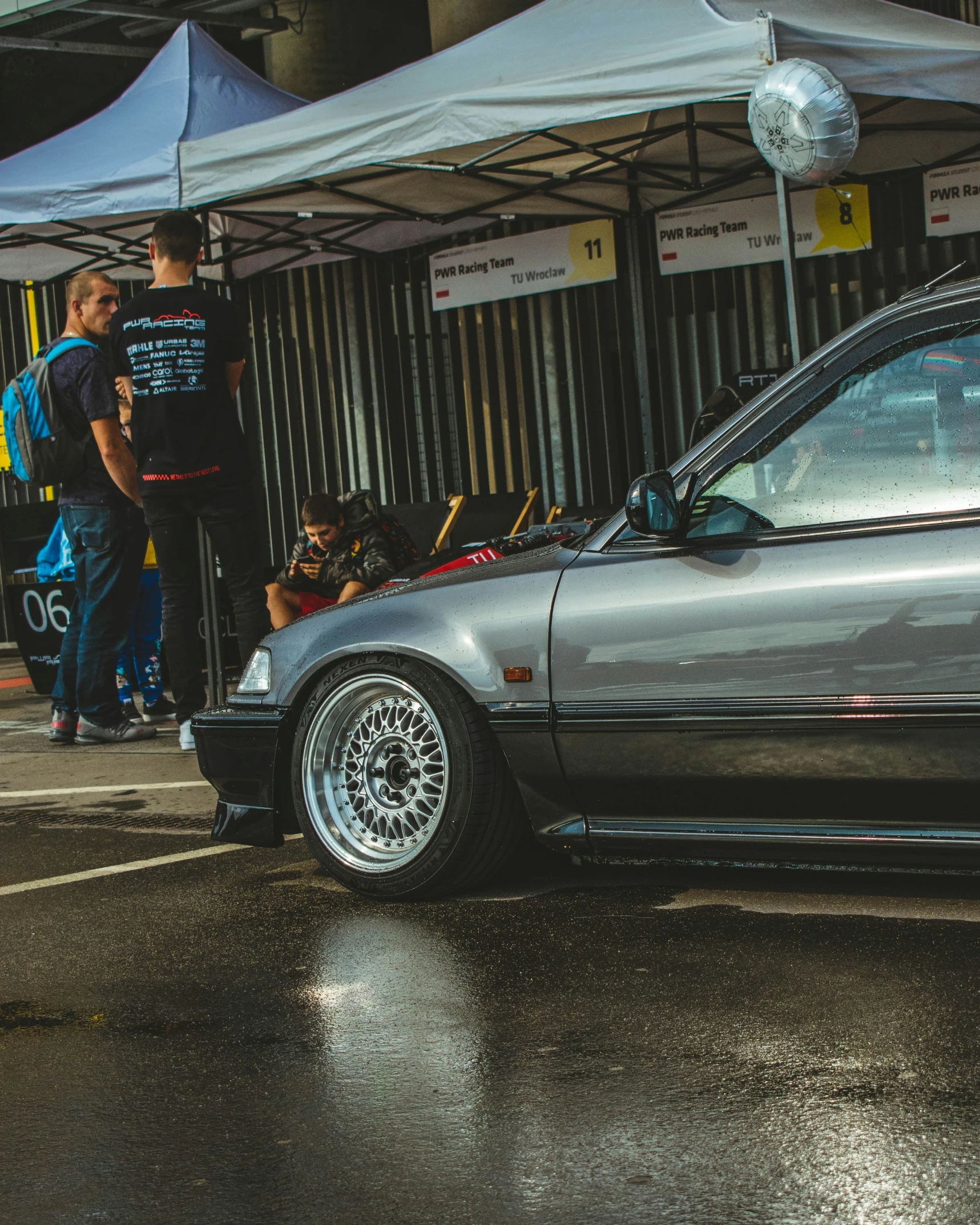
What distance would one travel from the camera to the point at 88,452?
297 inches

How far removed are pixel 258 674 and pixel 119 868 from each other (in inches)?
37.5

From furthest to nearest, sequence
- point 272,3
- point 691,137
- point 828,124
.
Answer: point 272,3 < point 691,137 < point 828,124

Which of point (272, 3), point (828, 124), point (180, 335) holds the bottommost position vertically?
point (180, 335)

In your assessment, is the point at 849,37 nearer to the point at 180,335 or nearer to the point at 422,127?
the point at 422,127

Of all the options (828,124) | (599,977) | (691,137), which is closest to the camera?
(599,977)

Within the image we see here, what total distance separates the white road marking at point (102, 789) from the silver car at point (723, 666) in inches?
88.2

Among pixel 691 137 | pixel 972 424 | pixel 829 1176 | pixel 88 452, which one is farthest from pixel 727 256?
pixel 829 1176

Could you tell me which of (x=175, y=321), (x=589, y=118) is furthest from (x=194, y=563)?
(x=589, y=118)

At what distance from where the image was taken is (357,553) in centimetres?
811

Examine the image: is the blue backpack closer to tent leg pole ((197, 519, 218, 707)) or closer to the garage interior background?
tent leg pole ((197, 519, 218, 707))

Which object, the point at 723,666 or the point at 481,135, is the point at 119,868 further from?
the point at 481,135

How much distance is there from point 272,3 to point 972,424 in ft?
38.3

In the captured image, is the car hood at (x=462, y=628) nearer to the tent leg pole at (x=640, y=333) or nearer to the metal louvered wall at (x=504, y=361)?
the metal louvered wall at (x=504, y=361)

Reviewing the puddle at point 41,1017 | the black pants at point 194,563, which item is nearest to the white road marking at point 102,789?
the black pants at point 194,563
